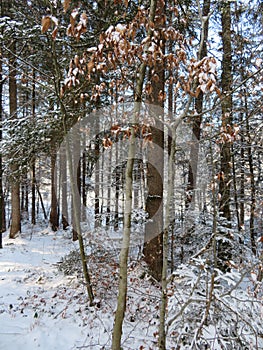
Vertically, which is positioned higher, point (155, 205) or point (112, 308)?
point (155, 205)

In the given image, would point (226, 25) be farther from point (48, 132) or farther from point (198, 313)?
point (198, 313)

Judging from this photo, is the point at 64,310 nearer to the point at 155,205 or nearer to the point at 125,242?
the point at 155,205

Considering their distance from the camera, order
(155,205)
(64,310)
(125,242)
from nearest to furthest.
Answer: (125,242), (64,310), (155,205)

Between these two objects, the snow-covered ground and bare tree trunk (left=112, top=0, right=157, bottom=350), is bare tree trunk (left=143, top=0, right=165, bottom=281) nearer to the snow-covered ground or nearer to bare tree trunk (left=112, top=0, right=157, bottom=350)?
the snow-covered ground

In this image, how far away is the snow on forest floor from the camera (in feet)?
11.9

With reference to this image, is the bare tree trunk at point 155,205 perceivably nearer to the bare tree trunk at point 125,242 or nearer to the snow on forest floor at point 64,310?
Result: the snow on forest floor at point 64,310

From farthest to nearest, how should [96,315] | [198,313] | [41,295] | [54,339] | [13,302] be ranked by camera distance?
[41,295]
[13,302]
[96,315]
[54,339]
[198,313]

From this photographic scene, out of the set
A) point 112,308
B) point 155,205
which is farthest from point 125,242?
point 155,205

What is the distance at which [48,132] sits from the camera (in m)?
6.00

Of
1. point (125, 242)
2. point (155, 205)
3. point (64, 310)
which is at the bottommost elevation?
point (64, 310)

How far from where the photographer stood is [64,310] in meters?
4.40

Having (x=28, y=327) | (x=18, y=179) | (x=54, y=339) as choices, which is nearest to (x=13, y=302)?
(x=28, y=327)

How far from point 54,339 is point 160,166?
3.63 metres

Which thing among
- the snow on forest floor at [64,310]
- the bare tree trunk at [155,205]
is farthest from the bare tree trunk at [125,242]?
the bare tree trunk at [155,205]
